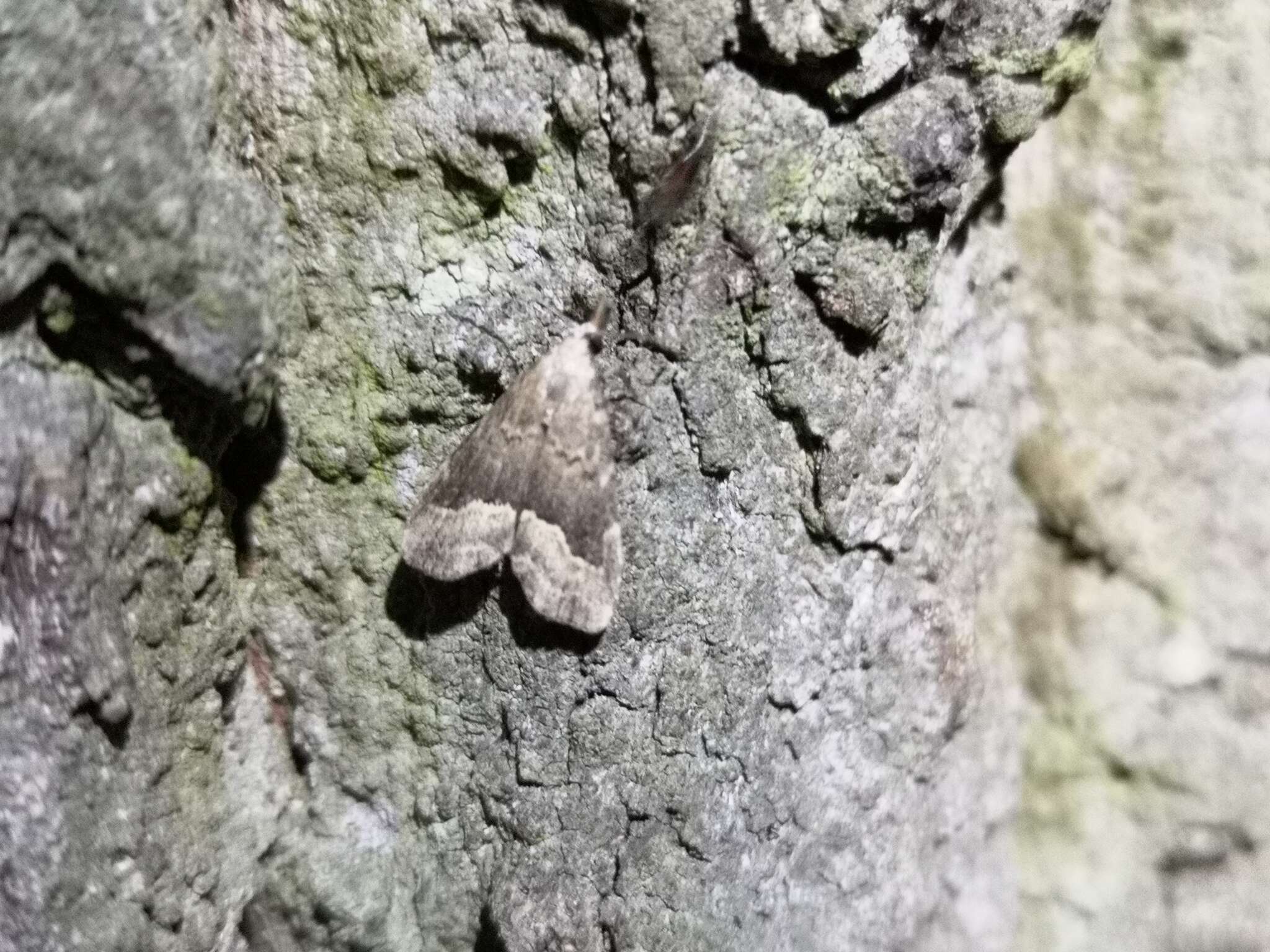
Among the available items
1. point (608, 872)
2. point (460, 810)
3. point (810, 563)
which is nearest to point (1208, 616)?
point (810, 563)

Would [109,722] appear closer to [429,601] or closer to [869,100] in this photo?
[429,601]

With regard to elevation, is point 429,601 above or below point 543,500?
below

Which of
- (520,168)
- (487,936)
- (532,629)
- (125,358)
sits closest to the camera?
(125,358)

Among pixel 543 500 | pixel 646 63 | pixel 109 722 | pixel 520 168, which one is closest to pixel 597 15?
pixel 646 63

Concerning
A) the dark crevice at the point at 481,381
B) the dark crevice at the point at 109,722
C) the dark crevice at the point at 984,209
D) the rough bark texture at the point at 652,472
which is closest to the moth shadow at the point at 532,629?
the rough bark texture at the point at 652,472

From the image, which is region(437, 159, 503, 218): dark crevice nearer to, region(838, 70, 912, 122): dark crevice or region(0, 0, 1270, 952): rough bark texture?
region(0, 0, 1270, 952): rough bark texture

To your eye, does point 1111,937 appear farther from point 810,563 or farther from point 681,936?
point 810,563
